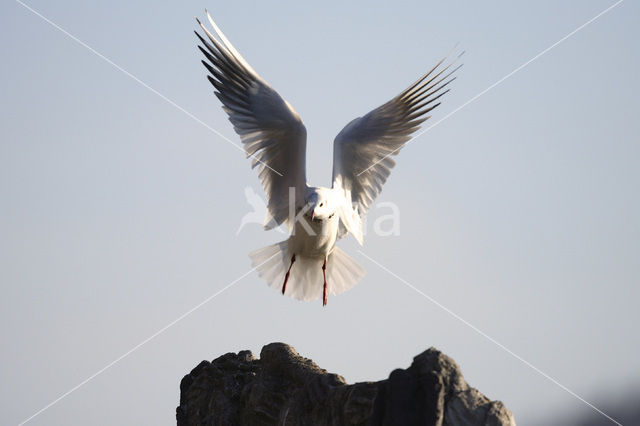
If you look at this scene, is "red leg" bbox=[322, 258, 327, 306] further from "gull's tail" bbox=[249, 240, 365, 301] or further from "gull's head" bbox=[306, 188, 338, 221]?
"gull's head" bbox=[306, 188, 338, 221]

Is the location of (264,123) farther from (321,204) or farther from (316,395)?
(316,395)

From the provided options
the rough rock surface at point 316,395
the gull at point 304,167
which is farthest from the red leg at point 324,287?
the rough rock surface at point 316,395

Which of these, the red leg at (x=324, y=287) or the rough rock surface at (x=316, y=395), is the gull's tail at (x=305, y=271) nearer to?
the red leg at (x=324, y=287)

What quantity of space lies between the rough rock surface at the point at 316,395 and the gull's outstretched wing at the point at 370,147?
113 inches

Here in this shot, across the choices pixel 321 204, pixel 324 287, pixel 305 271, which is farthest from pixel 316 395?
pixel 305 271

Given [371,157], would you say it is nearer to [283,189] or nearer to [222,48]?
[283,189]

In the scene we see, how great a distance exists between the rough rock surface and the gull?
2220mm

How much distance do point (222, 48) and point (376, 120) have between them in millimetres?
1998

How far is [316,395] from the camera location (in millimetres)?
7340

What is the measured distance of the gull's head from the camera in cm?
1047

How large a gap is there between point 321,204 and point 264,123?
3.72 ft

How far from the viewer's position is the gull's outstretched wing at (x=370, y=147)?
11.4 metres

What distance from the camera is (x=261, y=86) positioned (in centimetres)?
1097

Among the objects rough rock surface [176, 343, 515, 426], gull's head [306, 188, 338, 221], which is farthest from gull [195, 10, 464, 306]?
rough rock surface [176, 343, 515, 426]
